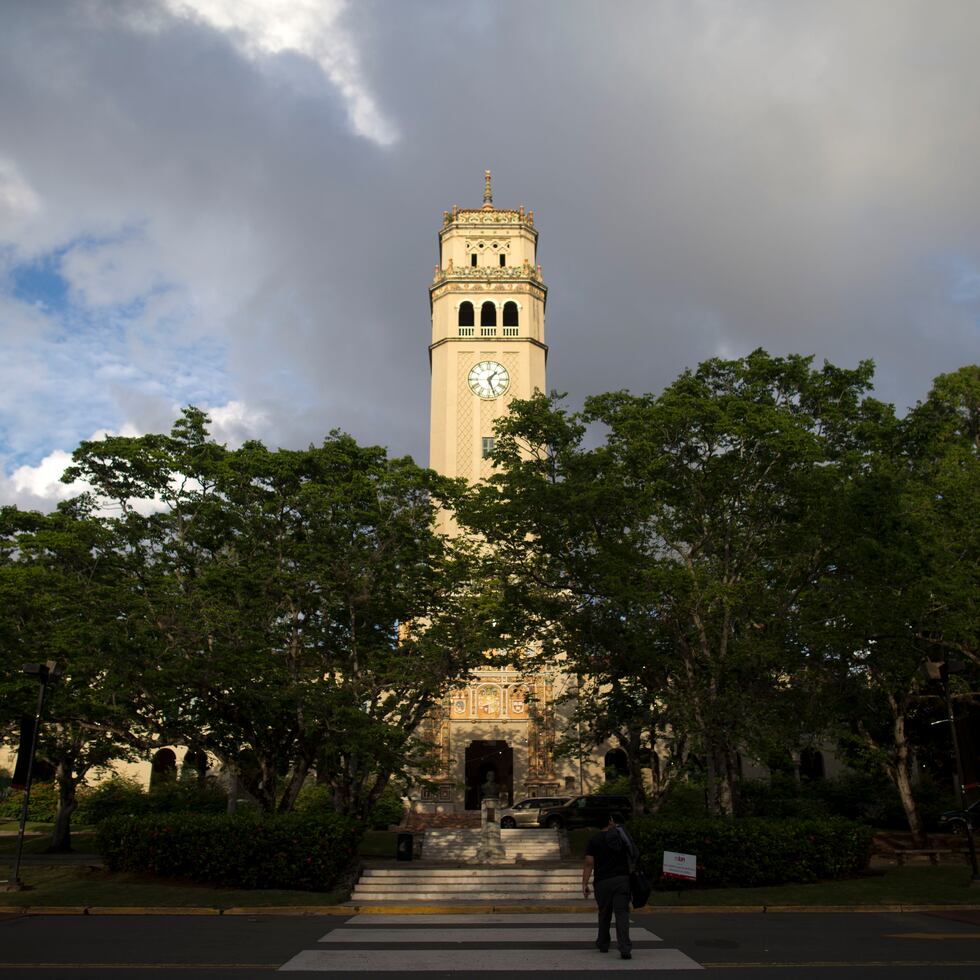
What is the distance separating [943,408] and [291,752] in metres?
25.6

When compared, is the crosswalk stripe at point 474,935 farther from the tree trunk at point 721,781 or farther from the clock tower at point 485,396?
the clock tower at point 485,396

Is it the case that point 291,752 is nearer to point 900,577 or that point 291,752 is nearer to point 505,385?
point 900,577

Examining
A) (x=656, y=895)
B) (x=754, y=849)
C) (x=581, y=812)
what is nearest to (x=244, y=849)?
(x=656, y=895)

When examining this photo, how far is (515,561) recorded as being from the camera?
23672 millimetres

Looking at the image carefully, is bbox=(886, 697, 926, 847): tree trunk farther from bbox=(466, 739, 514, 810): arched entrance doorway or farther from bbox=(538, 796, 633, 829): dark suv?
bbox=(466, 739, 514, 810): arched entrance doorway

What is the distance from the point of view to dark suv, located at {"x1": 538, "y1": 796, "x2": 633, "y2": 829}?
3497cm

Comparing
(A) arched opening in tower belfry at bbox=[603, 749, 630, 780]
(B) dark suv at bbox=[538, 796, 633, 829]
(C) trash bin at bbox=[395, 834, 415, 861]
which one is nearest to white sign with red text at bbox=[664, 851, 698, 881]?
(C) trash bin at bbox=[395, 834, 415, 861]

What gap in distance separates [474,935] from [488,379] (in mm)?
35383

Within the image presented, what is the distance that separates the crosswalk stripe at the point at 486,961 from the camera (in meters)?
10.6

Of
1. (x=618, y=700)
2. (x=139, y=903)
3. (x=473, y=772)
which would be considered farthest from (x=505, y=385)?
(x=139, y=903)

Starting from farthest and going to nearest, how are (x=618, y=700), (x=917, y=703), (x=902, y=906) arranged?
(x=917, y=703) < (x=618, y=700) < (x=902, y=906)

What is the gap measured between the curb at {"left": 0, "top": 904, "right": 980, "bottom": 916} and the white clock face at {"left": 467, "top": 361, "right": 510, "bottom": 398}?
31.8 m

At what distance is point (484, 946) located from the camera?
12.6m

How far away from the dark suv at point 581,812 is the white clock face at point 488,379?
68.9 ft
